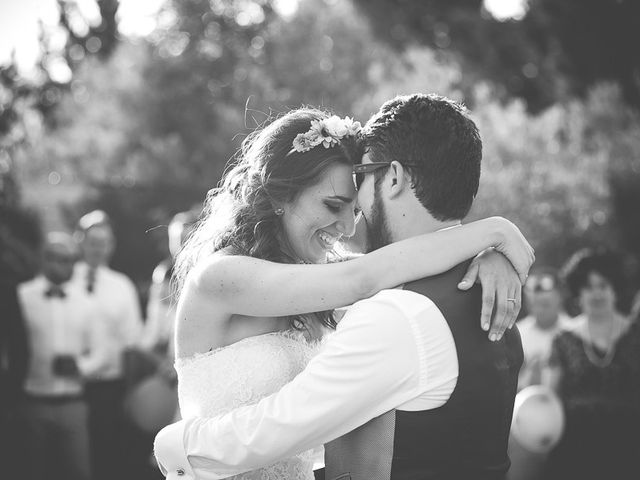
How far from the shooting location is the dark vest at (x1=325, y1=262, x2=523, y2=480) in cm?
191

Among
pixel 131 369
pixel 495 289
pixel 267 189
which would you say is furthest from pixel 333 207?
pixel 131 369

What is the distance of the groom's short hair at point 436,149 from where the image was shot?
2107mm

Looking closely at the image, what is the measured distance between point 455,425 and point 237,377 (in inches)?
33.3

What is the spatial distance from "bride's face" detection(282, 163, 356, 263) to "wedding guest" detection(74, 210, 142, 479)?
174 inches

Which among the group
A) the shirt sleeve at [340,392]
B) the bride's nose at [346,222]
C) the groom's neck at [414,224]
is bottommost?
the shirt sleeve at [340,392]

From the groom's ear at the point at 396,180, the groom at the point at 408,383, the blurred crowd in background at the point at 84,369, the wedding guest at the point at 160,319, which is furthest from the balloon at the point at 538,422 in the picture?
the groom's ear at the point at 396,180

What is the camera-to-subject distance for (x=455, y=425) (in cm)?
192

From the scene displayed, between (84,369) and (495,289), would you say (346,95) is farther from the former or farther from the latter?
(495,289)

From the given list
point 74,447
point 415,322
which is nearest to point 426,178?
point 415,322

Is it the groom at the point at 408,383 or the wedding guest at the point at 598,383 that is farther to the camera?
the wedding guest at the point at 598,383

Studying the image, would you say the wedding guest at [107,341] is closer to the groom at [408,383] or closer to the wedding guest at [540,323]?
the wedding guest at [540,323]

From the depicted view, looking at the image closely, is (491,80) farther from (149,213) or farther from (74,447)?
(74,447)

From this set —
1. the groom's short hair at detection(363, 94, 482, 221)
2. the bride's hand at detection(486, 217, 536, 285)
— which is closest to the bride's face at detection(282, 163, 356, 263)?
the groom's short hair at detection(363, 94, 482, 221)

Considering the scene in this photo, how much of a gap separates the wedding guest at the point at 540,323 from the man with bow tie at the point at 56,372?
365cm
